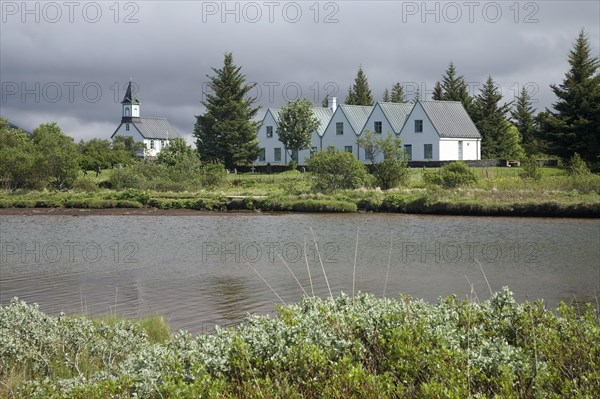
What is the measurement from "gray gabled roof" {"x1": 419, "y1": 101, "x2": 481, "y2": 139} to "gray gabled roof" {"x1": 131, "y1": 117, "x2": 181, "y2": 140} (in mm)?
63045

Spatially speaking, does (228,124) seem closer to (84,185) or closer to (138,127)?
(84,185)

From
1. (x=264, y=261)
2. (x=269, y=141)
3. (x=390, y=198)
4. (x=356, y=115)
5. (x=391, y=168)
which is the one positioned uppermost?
(x=356, y=115)

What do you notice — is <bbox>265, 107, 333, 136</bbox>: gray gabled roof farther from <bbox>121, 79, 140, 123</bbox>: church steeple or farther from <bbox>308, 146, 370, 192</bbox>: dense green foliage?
<bbox>121, 79, 140, 123</bbox>: church steeple

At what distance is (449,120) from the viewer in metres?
61.3

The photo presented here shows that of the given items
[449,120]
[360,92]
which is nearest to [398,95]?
[360,92]

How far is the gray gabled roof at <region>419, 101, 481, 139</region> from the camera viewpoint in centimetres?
6003

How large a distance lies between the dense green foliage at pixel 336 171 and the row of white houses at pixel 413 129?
12.0 metres

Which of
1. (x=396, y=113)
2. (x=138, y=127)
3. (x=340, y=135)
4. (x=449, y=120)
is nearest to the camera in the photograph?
→ (x=449, y=120)

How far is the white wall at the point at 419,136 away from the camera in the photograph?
196 feet

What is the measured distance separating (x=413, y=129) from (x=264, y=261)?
4233 centimetres

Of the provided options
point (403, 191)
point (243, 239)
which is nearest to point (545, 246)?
point (243, 239)

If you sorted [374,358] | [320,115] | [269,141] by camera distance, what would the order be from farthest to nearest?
[320,115]
[269,141]
[374,358]

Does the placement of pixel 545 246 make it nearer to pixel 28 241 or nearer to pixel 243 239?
pixel 243 239

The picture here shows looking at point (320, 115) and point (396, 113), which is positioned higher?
point (320, 115)
